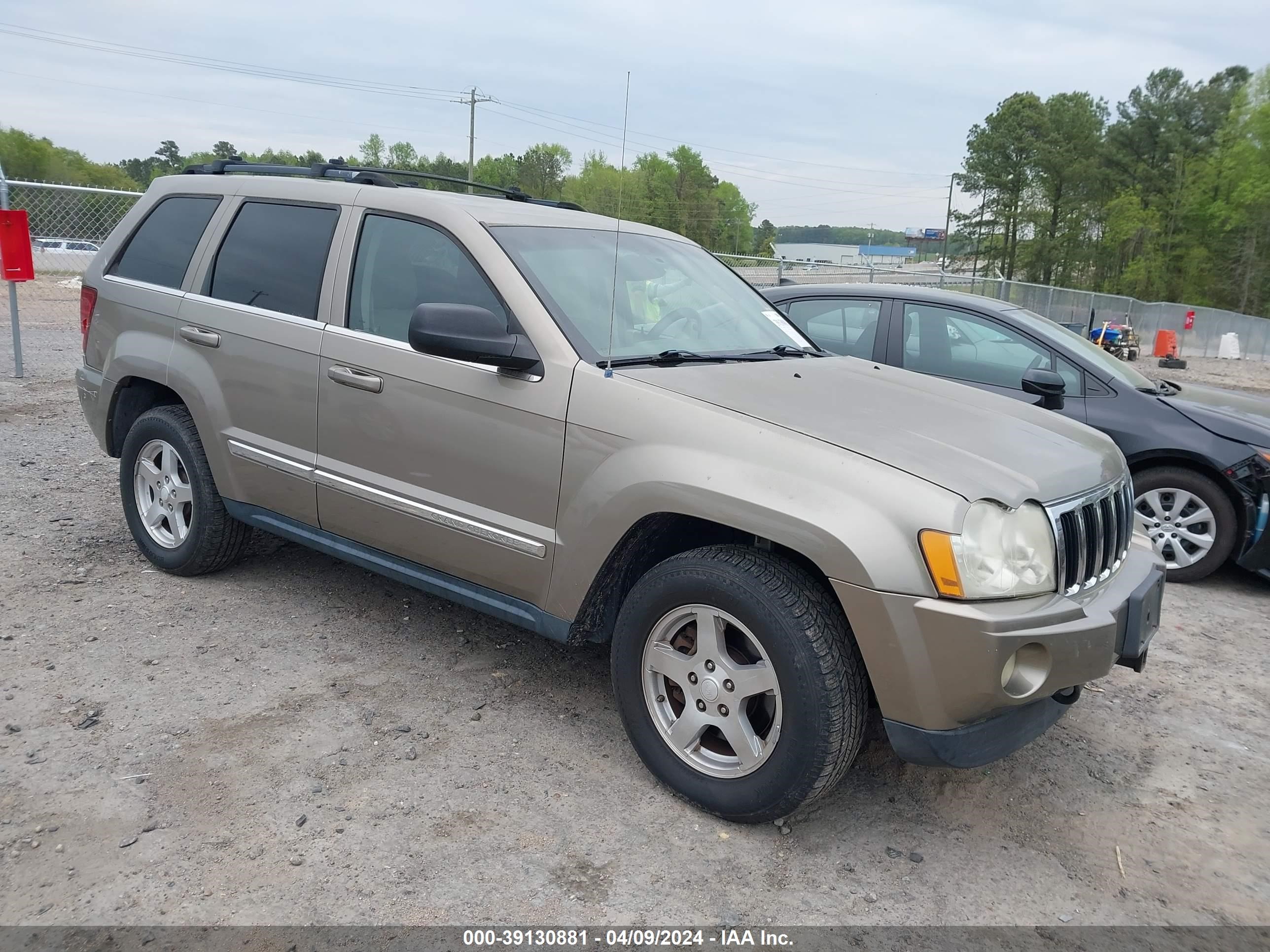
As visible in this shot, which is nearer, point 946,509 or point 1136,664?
point 946,509

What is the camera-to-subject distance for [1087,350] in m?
6.38

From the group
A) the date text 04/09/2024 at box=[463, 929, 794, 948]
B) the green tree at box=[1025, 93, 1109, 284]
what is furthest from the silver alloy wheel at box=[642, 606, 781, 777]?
the green tree at box=[1025, 93, 1109, 284]

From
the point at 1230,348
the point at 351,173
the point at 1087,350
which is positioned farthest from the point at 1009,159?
the point at 351,173

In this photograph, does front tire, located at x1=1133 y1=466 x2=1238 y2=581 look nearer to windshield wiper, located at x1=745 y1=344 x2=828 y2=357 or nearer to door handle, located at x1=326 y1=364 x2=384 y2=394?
windshield wiper, located at x1=745 y1=344 x2=828 y2=357

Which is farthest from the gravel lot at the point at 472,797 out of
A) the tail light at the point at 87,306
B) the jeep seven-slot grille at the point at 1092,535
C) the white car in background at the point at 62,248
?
the white car in background at the point at 62,248

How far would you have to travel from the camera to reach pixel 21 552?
16.8ft

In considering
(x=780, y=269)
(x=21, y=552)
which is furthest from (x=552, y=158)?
(x=21, y=552)

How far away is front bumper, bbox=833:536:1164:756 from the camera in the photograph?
261 cm

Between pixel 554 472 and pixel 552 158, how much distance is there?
137ft

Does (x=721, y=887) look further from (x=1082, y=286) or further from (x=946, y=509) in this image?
(x=1082, y=286)

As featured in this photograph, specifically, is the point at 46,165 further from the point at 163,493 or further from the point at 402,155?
the point at 163,493

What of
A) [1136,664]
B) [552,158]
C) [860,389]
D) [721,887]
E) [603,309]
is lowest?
[721,887]

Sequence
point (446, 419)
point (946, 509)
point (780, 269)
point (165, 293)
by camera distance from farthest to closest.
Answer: point (780, 269)
point (165, 293)
point (446, 419)
point (946, 509)

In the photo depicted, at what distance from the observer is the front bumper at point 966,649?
8.57 ft
